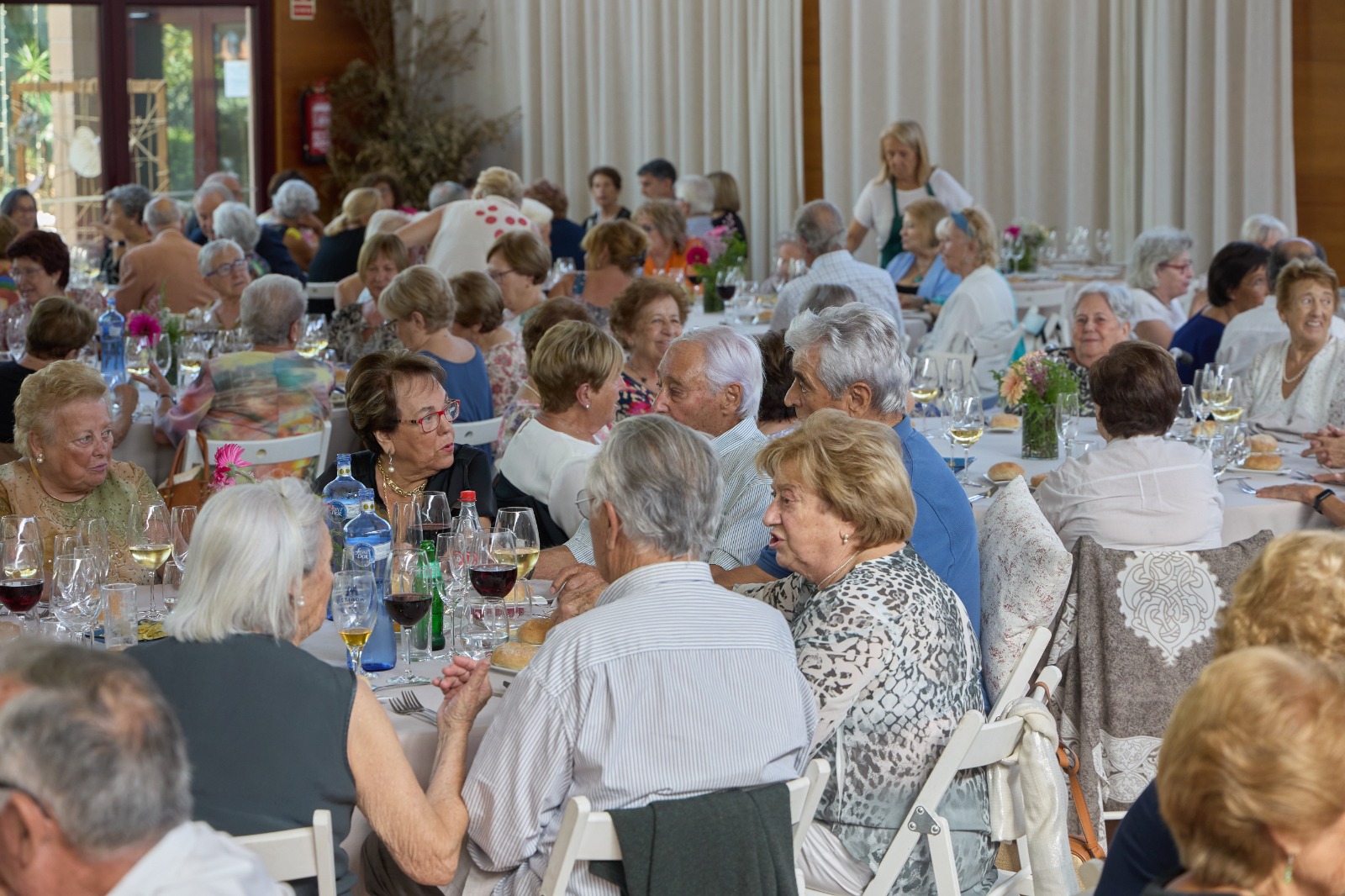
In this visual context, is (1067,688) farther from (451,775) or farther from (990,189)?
(990,189)

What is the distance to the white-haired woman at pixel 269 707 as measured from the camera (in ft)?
7.14

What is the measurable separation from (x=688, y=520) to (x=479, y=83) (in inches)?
499

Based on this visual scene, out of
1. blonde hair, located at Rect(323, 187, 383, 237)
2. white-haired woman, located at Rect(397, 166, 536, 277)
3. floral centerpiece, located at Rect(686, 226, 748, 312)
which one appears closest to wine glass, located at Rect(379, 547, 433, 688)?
white-haired woman, located at Rect(397, 166, 536, 277)

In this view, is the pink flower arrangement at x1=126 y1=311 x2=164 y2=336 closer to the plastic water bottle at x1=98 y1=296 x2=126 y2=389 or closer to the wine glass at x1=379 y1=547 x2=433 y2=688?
the plastic water bottle at x1=98 y1=296 x2=126 y2=389

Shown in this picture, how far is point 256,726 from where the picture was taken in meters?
2.19

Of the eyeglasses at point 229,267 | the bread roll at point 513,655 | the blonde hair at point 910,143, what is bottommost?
the bread roll at point 513,655

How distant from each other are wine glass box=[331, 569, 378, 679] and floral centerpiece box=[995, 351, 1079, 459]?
2718 millimetres

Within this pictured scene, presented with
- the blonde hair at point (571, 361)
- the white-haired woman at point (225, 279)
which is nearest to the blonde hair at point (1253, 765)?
the blonde hair at point (571, 361)

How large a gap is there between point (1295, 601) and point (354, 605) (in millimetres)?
1517

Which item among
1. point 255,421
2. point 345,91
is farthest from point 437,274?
point 345,91

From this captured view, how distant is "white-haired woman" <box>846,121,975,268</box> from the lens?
31.6 ft

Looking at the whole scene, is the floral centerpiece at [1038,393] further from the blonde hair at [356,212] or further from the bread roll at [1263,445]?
the blonde hair at [356,212]

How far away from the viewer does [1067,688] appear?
11.7 feet

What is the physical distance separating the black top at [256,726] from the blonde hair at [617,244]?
5234mm
